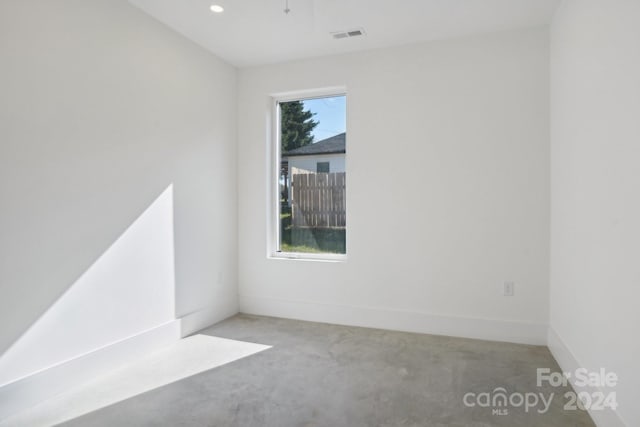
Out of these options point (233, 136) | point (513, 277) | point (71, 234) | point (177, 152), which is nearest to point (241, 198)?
point (233, 136)

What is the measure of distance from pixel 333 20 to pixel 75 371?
312 centimetres

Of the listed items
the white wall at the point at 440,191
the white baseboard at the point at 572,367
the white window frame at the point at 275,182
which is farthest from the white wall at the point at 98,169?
A: the white baseboard at the point at 572,367

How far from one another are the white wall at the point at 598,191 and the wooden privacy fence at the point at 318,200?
1876 mm

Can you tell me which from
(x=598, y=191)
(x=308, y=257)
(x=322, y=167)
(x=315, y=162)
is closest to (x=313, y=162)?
(x=315, y=162)

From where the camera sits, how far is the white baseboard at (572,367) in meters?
1.77

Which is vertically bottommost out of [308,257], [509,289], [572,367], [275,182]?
[572,367]

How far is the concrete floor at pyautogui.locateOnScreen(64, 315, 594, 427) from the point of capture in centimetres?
202

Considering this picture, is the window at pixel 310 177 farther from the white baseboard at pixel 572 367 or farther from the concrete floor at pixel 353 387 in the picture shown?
the white baseboard at pixel 572 367

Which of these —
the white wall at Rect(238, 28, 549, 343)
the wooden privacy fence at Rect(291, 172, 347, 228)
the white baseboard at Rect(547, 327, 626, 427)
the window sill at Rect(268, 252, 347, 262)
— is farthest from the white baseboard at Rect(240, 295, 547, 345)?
the wooden privacy fence at Rect(291, 172, 347, 228)

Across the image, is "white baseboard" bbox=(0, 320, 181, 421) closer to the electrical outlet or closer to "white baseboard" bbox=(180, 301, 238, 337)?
"white baseboard" bbox=(180, 301, 238, 337)

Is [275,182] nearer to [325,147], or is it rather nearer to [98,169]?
[325,147]

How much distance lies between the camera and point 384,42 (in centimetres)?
340

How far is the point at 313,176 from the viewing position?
4004 mm

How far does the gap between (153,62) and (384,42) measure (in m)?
2.00
